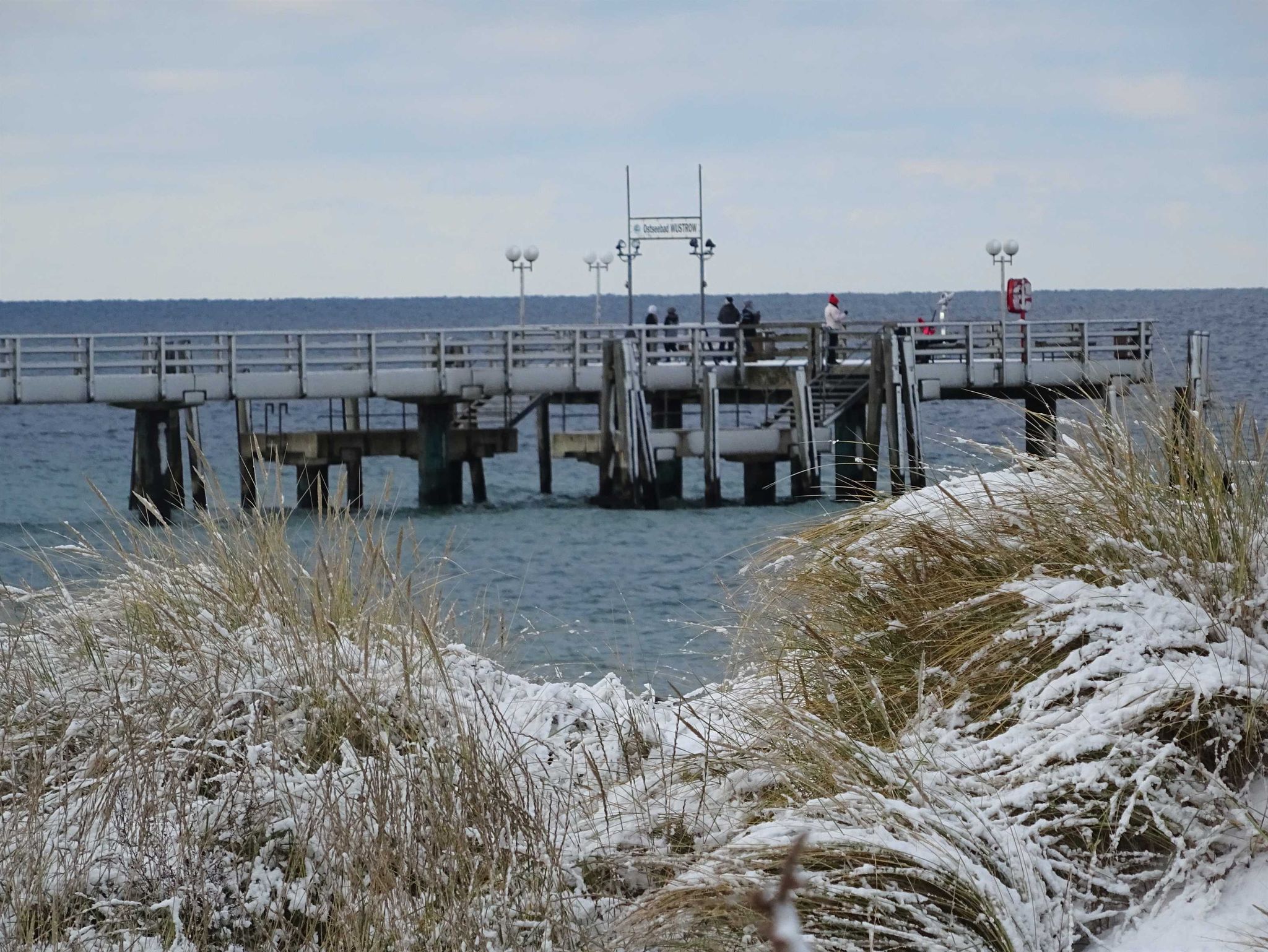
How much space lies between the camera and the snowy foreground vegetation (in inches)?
132

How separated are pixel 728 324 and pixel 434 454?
5.76m

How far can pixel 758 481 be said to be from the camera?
1017 inches

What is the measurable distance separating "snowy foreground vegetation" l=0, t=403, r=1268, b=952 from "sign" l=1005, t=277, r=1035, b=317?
26.3 m

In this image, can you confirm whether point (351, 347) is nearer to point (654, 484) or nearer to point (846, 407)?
point (654, 484)

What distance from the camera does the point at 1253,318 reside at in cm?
10031

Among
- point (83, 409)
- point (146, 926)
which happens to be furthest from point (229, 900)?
point (83, 409)

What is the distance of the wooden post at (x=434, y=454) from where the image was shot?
25.4 m

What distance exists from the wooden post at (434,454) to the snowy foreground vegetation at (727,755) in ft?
66.7

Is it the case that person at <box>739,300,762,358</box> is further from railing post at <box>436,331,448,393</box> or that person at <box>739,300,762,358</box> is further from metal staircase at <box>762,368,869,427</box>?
railing post at <box>436,331,448,393</box>

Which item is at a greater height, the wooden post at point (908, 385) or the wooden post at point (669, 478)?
the wooden post at point (908, 385)

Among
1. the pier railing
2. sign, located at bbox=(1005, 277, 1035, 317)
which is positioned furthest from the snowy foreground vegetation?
sign, located at bbox=(1005, 277, 1035, 317)

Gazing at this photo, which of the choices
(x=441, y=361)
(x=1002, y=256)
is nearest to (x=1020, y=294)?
(x=1002, y=256)

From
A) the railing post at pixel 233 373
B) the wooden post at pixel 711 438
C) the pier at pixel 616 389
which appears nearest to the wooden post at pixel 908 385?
the pier at pixel 616 389

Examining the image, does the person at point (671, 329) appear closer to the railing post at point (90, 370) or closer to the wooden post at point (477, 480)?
the wooden post at point (477, 480)
